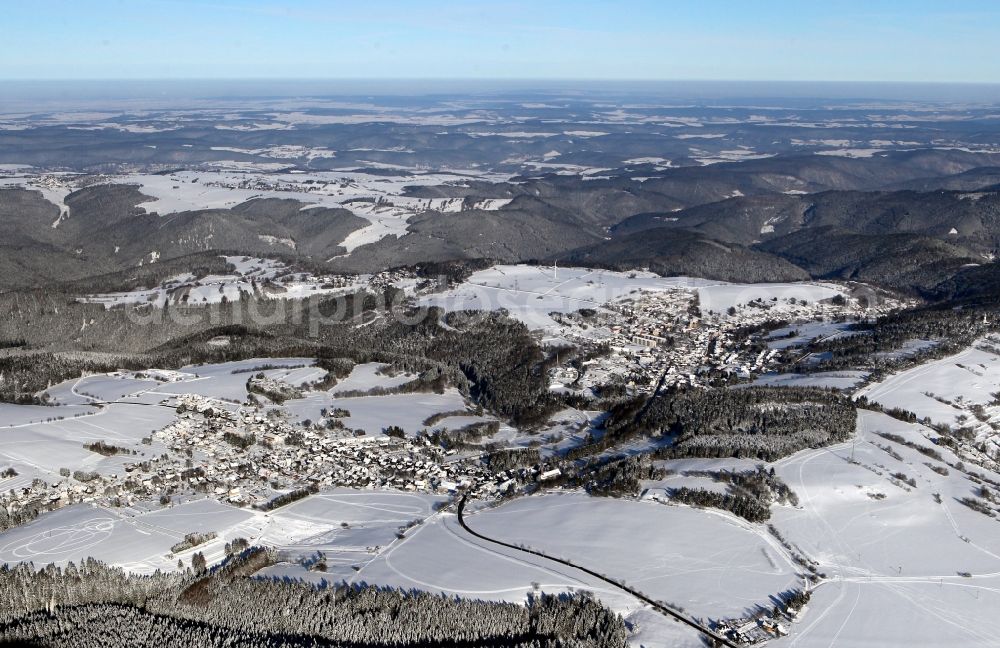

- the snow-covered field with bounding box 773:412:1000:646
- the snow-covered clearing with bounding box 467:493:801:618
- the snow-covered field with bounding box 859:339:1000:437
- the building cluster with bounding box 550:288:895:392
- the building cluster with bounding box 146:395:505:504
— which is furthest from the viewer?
the building cluster with bounding box 550:288:895:392

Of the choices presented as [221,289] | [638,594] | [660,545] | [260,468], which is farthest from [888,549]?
[221,289]

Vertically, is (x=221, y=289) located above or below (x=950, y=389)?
below

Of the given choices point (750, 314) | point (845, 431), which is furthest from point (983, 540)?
point (750, 314)

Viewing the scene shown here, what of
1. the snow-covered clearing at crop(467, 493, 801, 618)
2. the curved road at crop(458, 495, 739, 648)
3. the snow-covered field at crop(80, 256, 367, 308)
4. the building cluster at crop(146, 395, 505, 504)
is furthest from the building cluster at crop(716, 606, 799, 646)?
the snow-covered field at crop(80, 256, 367, 308)

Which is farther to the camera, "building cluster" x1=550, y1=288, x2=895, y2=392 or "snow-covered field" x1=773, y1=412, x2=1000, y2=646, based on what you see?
"building cluster" x1=550, y1=288, x2=895, y2=392

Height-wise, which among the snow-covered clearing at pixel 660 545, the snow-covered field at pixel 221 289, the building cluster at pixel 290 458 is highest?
the snow-covered clearing at pixel 660 545

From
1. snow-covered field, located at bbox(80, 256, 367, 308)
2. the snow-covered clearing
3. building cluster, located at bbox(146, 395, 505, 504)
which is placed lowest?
snow-covered field, located at bbox(80, 256, 367, 308)

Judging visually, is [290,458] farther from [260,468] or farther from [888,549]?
[888,549]

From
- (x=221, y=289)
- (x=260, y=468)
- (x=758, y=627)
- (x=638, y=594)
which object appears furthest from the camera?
(x=221, y=289)

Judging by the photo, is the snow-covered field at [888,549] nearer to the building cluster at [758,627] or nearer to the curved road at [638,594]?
the building cluster at [758,627]

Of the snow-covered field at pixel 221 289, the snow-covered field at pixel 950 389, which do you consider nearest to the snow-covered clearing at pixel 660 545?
the snow-covered field at pixel 950 389

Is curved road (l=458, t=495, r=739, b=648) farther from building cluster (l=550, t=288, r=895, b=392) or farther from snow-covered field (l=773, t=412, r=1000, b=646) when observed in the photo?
building cluster (l=550, t=288, r=895, b=392)
